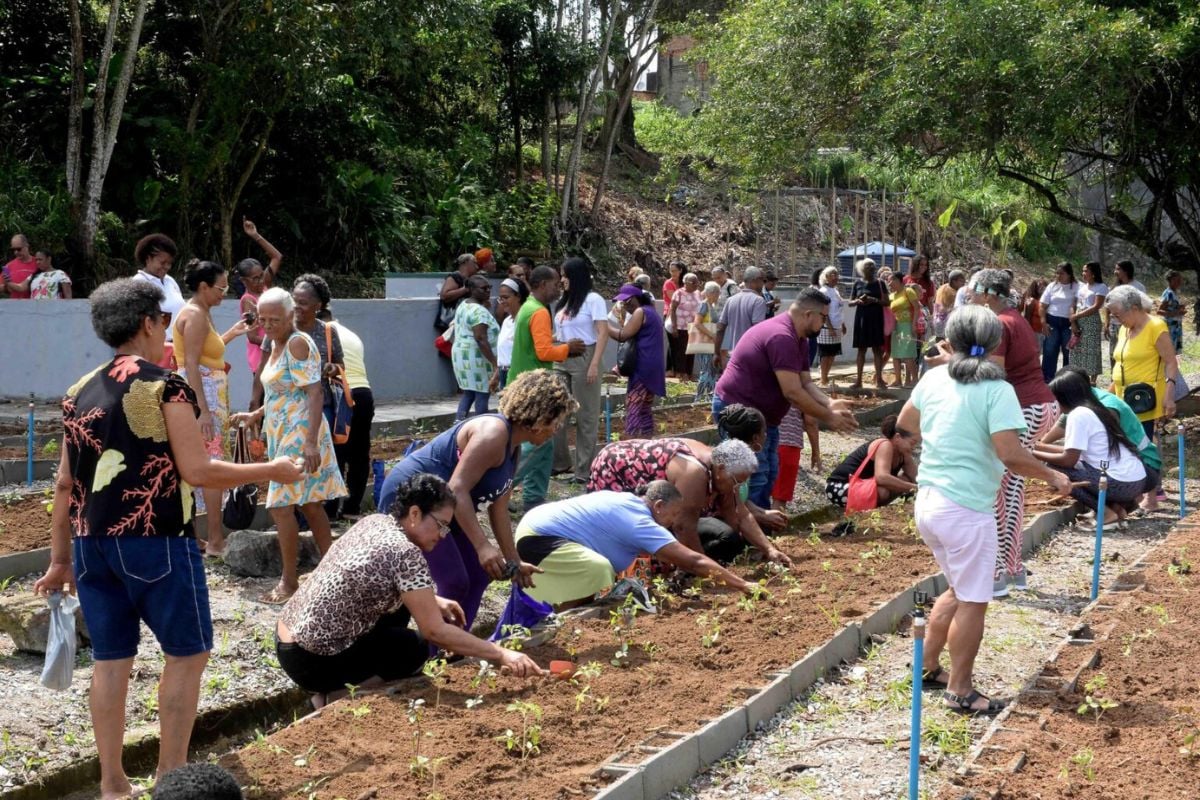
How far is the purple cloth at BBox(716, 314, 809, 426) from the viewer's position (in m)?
9.55

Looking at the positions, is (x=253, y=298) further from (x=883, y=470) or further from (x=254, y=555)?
(x=883, y=470)

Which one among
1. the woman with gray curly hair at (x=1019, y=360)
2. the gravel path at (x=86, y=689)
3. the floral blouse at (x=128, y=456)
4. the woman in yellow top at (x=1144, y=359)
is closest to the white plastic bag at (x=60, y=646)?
the floral blouse at (x=128, y=456)

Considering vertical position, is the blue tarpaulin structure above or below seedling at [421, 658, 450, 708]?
above

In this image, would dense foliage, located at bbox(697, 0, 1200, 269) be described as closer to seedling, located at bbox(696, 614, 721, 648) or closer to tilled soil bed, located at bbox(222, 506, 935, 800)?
tilled soil bed, located at bbox(222, 506, 935, 800)

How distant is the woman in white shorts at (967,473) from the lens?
19.4 ft

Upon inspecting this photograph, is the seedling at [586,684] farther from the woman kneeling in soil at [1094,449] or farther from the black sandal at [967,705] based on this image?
the woman kneeling in soil at [1094,449]

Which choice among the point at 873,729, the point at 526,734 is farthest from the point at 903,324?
the point at 526,734

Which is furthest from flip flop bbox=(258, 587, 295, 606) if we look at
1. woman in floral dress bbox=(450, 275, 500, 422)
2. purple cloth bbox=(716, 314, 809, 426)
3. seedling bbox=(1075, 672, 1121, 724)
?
seedling bbox=(1075, 672, 1121, 724)

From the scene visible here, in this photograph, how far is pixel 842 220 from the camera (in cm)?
3634

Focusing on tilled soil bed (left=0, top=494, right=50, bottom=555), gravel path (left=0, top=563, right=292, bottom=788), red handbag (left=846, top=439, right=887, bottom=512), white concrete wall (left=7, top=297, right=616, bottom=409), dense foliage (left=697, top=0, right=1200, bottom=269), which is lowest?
gravel path (left=0, top=563, right=292, bottom=788)

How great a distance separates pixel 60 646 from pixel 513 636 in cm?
223

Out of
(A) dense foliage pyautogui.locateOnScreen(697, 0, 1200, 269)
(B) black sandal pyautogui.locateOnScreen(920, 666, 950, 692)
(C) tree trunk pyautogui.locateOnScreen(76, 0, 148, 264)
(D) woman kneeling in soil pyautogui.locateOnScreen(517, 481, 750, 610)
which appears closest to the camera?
(B) black sandal pyautogui.locateOnScreen(920, 666, 950, 692)

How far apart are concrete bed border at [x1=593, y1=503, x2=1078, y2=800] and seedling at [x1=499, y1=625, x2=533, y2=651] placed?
119 cm

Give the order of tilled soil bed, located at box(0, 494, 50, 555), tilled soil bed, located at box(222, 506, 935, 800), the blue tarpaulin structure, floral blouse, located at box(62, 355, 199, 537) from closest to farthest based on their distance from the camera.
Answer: floral blouse, located at box(62, 355, 199, 537) → tilled soil bed, located at box(222, 506, 935, 800) → tilled soil bed, located at box(0, 494, 50, 555) → the blue tarpaulin structure
